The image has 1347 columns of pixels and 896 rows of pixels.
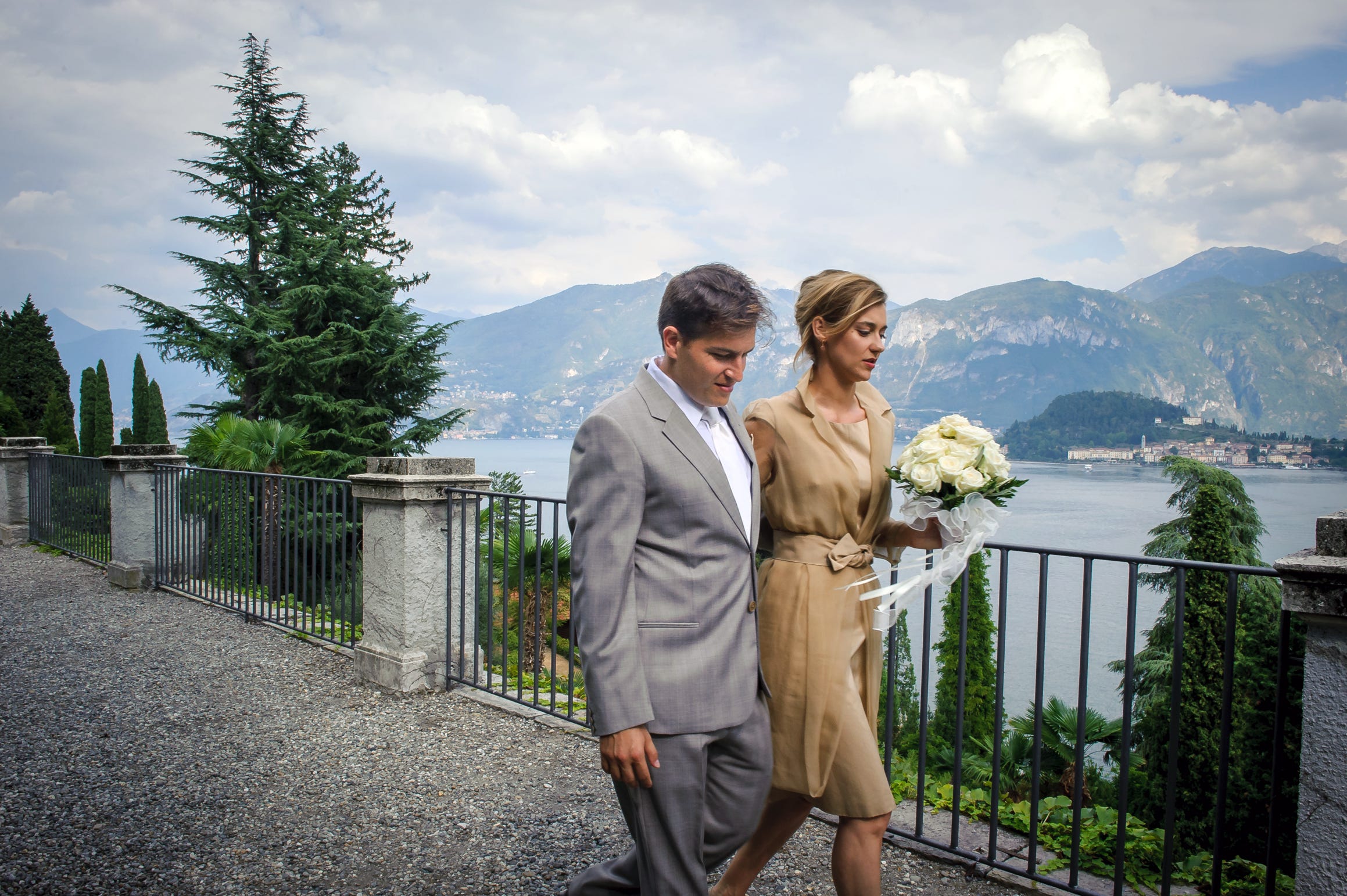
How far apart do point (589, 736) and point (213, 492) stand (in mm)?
5445

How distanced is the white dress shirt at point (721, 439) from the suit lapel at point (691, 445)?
2 cm

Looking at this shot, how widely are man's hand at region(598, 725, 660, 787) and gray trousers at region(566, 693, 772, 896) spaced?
5 centimetres

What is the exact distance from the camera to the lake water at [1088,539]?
121 ft

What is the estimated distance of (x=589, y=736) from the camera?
4.24 metres

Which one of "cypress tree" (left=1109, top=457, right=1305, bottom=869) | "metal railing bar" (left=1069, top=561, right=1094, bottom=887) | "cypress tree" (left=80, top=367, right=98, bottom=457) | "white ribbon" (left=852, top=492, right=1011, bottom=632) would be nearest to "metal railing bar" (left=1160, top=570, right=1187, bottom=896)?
"metal railing bar" (left=1069, top=561, right=1094, bottom=887)

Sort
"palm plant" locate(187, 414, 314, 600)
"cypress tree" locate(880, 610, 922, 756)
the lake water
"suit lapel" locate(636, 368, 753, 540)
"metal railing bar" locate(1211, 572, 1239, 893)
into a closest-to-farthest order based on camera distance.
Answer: "suit lapel" locate(636, 368, 753, 540)
"metal railing bar" locate(1211, 572, 1239, 893)
"palm plant" locate(187, 414, 314, 600)
"cypress tree" locate(880, 610, 922, 756)
the lake water

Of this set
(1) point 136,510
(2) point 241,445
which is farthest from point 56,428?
(1) point 136,510

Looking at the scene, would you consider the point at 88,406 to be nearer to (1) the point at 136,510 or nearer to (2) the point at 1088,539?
(1) the point at 136,510

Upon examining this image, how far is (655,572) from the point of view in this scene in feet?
5.72

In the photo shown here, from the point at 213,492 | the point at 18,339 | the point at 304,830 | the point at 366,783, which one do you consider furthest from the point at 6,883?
the point at 18,339

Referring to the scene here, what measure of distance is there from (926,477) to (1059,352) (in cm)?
14601

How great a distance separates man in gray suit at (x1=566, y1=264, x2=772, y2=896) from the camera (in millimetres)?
1680

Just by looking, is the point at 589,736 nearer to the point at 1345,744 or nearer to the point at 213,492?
the point at 1345,744

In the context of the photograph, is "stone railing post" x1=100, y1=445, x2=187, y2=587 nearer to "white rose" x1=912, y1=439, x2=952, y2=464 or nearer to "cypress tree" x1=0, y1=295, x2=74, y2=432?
"white rose" x1=912, y1=439, x2=952, y2=464
